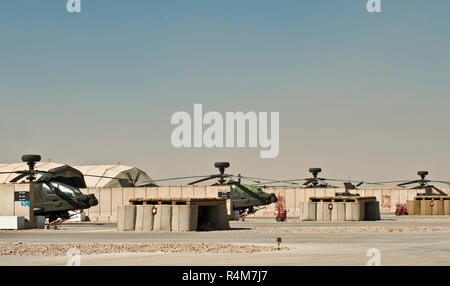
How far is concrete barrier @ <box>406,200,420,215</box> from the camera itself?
6159 cm

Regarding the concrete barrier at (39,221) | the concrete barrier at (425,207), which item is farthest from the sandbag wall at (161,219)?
the concrete barrier at (425,207)

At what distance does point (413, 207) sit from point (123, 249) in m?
43.5

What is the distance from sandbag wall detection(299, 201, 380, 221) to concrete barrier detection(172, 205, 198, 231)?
45.8 ft

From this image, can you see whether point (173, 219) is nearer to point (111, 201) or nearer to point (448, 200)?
point (111, 201)

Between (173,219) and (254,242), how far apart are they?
953cm

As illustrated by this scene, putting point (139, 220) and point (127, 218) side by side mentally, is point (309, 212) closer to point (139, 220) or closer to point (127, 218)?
point (139, 220)

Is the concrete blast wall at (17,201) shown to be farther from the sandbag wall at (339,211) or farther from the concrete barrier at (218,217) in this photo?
the sandbag wall at (339,211)

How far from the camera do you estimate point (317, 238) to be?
28250 millimetres
